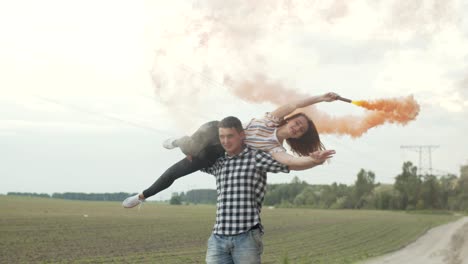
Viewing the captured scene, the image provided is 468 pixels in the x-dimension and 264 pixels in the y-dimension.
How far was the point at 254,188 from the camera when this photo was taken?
5297 millimetres

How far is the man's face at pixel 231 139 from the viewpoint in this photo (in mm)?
5152

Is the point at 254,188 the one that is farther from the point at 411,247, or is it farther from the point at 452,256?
the point at 411,247

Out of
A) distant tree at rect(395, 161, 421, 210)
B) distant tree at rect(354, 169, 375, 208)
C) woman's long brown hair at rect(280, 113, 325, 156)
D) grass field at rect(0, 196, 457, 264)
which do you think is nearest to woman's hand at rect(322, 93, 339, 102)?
woman's long brown hair at rect(280, 113, 325, 156)

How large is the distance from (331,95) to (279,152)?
0.62 metres

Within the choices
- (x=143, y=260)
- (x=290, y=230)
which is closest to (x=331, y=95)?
(x=143, y=260)

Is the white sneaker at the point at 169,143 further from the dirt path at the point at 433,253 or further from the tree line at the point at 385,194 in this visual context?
the tree line at the point at 385,194

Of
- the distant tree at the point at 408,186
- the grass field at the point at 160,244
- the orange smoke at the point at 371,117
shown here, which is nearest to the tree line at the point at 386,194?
the distant tree at the point at 408,186

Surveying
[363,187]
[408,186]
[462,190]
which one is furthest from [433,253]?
[363,187]

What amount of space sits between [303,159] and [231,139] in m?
0.62

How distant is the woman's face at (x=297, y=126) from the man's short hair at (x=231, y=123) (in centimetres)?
41

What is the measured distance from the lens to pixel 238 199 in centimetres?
522

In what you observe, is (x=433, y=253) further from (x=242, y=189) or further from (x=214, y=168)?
(x=242, y=189)

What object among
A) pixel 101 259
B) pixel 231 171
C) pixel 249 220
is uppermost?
pixel 231 171

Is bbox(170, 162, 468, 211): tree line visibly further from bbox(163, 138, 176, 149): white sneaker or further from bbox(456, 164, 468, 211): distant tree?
bbox(163, 138, 176, 149): white sneaker
